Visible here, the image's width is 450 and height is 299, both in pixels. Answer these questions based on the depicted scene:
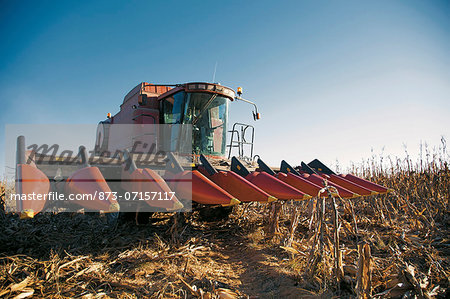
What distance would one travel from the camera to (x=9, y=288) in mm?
1920

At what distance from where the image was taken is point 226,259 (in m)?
2.86

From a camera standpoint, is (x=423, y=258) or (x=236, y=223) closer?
(x=423, y=258)

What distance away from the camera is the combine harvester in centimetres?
209

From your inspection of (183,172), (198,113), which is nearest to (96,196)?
(183,172)

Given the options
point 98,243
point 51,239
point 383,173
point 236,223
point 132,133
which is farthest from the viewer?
point 383,173

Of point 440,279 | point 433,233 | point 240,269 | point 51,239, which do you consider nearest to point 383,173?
point 433,233

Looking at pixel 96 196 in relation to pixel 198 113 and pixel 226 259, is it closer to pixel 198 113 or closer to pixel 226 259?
pixel 226 259

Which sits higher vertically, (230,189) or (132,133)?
(132,133)

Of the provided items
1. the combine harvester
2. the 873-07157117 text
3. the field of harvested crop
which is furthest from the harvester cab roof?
the 873-07157117 text

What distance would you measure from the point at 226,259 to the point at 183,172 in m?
1.15

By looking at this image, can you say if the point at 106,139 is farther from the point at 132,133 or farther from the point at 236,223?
the point at 236,223

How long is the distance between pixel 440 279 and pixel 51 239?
13.8 ft

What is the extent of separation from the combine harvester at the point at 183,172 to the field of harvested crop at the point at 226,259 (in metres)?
0.41

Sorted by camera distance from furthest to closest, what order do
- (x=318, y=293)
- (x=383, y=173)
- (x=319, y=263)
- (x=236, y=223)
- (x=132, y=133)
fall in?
(x=383, y=173), (x=132, y=133), (x=236, y=223), (x=319, y=263), (x=318, y=293)
